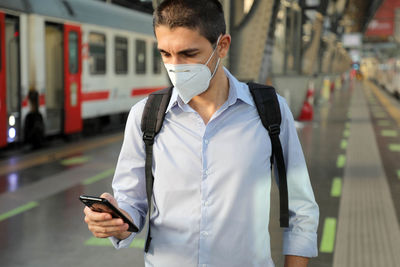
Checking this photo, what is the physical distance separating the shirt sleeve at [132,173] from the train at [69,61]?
27.8 feet

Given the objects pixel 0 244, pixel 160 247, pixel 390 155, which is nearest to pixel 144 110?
pixel 160 247

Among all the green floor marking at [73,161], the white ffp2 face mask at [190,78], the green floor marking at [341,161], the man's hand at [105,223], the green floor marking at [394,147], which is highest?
the white ffp2 face mask at [190,78]

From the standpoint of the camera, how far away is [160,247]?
6.88ft

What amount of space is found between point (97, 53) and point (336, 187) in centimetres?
791

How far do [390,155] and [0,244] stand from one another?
27.5 feet

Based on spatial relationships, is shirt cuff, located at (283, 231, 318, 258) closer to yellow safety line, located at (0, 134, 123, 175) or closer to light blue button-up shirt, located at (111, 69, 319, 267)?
light blue button-up shirt, located at (111, 69, 319, 267)

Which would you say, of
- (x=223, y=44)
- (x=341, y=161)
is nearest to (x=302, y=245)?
(x=223, y=44)

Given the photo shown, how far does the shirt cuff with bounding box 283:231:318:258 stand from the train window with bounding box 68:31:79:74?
1115 cm

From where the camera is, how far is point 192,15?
197 centimetres

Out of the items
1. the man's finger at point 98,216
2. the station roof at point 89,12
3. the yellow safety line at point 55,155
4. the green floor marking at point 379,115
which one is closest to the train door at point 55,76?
the station roof at point 89,12

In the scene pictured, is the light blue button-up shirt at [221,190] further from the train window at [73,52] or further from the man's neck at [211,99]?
the train window at [73,52]

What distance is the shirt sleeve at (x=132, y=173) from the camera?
215cm

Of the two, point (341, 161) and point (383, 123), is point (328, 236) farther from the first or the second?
point (383, 123)

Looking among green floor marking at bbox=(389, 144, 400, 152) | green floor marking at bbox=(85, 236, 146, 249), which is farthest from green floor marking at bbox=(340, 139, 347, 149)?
green floor marking at bbox=(85, 236, 146, 249)
